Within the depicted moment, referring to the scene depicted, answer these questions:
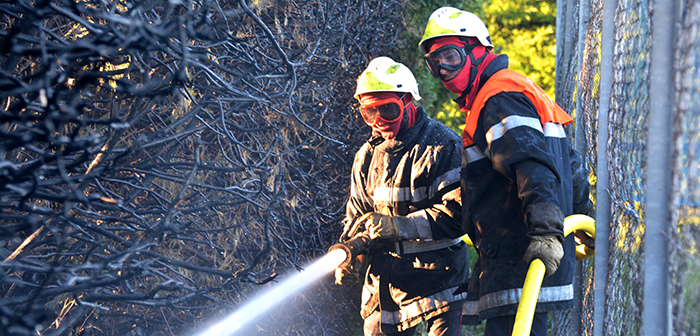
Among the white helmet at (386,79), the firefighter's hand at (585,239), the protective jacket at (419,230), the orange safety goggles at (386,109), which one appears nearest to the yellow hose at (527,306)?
the firefighter's hand at (585,239)

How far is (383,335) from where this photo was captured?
384cm

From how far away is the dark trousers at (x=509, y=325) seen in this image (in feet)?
8.62

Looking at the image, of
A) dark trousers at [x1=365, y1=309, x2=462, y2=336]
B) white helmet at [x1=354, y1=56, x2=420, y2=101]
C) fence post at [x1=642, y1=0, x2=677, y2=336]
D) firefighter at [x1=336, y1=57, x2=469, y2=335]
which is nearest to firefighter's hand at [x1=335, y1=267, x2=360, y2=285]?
firefighter at [x1=336, y1=57, x2=469, y2=335]

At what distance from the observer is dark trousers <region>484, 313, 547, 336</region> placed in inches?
103

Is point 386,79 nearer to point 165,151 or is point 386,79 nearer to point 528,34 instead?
point 165,151

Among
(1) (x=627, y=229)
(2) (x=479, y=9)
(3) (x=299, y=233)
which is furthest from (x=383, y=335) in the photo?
(2) (x=479, y=9)

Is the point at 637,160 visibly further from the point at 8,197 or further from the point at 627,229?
the point at 8,197

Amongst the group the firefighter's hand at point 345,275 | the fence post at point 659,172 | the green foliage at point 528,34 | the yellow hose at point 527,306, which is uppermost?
the green foliage at point 528,34

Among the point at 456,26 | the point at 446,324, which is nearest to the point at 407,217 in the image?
the point at 446,324

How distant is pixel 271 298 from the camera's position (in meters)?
3.70

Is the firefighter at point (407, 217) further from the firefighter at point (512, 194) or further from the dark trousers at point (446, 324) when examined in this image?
the firefighter at point (512, 194)

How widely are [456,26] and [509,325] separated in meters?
1.48

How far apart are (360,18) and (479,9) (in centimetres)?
271

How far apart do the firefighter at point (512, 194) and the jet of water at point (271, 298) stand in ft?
3.22
